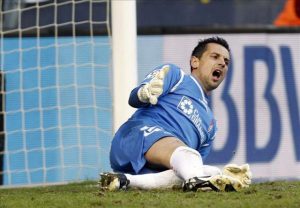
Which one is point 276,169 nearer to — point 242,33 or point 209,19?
point 242,33

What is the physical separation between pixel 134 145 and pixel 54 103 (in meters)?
2.74

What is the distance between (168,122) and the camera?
17.7 ft

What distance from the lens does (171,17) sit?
30.1 feet

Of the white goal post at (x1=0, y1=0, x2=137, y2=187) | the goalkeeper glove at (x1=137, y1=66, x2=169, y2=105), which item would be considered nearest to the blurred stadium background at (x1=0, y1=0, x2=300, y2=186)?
the white goal post at (x1=0, y1=0, x2=137, y2=187)

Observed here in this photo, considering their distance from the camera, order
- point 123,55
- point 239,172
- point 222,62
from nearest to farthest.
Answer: point 239,172
point 222,62
point 123,55

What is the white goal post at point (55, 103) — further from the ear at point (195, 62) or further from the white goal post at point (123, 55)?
the ear at point (195, 62)

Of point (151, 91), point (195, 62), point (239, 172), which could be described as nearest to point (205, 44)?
point (195, 62)

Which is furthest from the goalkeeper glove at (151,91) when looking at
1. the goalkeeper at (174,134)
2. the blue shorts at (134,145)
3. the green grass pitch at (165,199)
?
the green grass pitch at (165,199)

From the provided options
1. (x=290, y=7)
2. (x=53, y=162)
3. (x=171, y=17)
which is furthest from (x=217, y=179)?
(x=290, y=7)

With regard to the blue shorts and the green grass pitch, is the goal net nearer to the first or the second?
the blue shorts

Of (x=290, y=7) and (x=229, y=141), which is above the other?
(x=290, y=7)

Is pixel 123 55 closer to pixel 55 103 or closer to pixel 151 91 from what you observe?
pixel 55 103

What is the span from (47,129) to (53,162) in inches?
10.6

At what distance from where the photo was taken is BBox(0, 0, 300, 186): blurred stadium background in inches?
311
